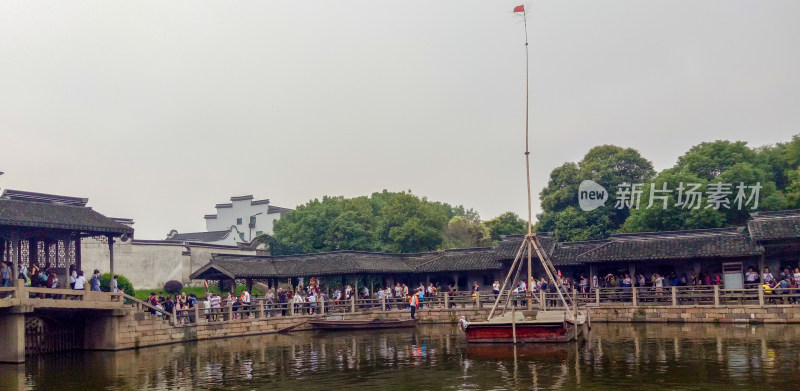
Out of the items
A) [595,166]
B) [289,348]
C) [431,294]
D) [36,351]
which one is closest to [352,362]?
[289,348]

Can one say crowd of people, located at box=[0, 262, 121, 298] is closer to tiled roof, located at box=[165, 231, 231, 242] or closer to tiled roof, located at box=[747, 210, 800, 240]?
tiled roof, located at box=[747, 210, 800, 240]

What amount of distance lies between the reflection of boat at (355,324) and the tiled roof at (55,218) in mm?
9185

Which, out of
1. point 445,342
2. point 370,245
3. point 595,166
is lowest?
point 445,342

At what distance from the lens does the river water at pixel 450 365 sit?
50.2 ft

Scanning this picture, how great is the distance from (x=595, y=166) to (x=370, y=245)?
58.5 feet

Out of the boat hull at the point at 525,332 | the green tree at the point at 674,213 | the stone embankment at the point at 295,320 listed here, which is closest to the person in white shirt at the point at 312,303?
the stone embankment at the point at 295,320

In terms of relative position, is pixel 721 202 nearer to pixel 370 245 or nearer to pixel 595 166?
pixel 595 166

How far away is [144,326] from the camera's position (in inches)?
1009

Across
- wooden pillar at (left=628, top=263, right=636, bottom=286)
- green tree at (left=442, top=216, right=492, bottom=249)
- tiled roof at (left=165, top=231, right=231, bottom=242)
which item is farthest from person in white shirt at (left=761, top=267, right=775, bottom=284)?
tiled roof at (left=165, top=231, right=231, bottom=242)

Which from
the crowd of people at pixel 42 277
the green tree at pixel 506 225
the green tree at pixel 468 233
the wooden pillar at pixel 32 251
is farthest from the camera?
the green tree at pixel 506 225

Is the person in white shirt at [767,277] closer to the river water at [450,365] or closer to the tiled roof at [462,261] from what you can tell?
the river water at [450,365]

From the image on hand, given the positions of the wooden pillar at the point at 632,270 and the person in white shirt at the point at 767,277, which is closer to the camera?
the person in white shirt at the point at 767,277

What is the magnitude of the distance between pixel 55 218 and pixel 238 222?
4541cm

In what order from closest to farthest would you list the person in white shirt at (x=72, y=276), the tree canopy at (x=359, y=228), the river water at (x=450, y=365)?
the river water at (x=450, y=365) < the person in white shirt at (x=72, y=276) < the tree canopy at (x=359, y=228)
